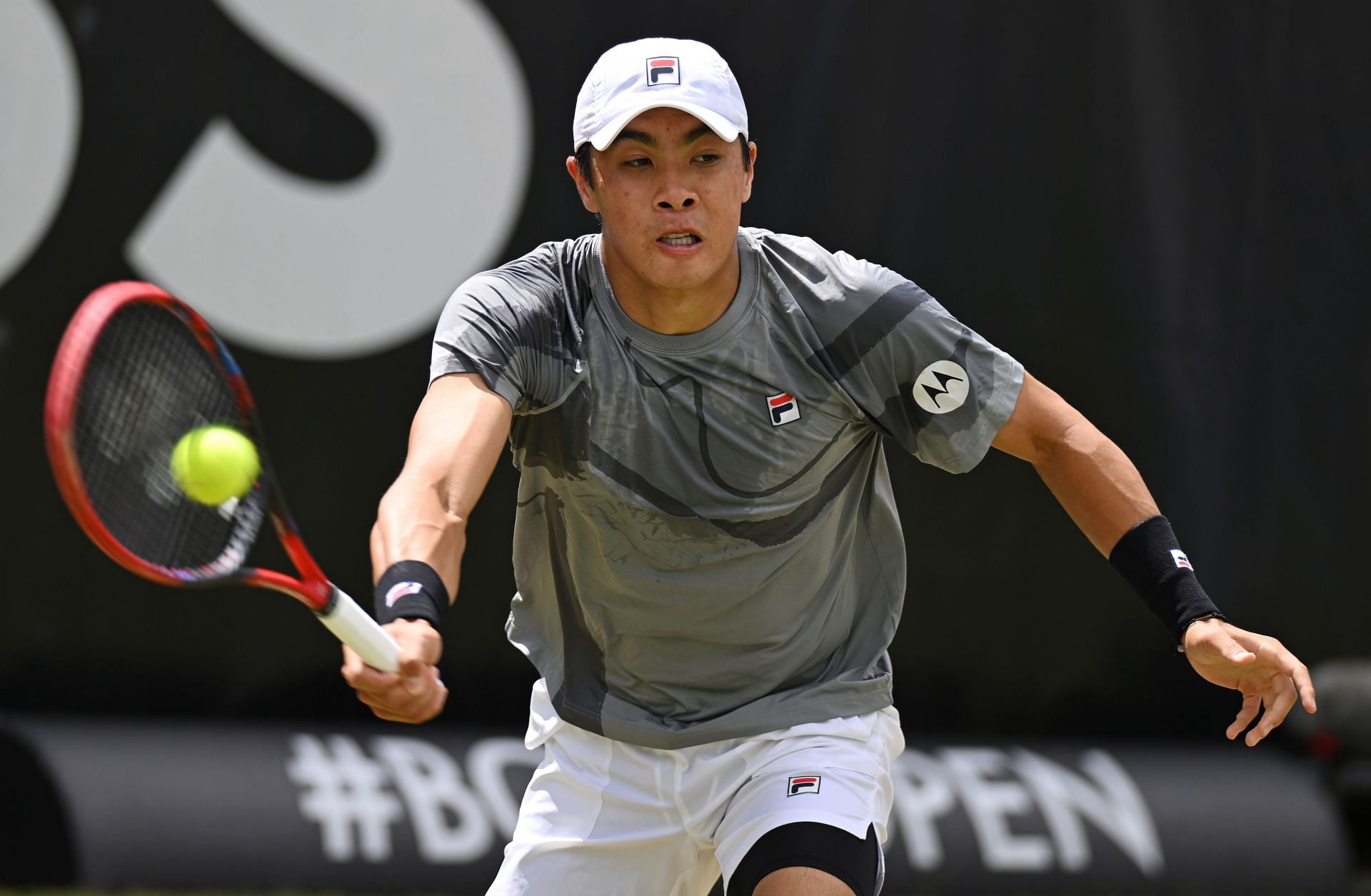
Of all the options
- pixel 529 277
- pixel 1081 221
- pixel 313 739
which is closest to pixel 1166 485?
pixel 1081 221

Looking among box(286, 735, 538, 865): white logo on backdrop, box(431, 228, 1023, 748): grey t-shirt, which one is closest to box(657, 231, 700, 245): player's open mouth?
box(431, 228, 1023, 748): grey t-shirt

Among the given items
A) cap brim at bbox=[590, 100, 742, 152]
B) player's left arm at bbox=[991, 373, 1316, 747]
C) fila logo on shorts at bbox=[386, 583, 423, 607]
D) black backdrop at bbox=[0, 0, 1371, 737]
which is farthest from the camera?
black backdrop at bbox=[0, 0, 1371, 737]

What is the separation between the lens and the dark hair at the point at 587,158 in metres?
3.09

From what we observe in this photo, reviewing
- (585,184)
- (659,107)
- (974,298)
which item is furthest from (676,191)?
(974,298)

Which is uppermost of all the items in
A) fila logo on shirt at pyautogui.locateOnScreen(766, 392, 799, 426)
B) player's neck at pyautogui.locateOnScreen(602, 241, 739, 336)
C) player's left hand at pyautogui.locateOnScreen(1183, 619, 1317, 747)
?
player's neck at pyautogui.locateOnScreen(602, 241, 739, 336)

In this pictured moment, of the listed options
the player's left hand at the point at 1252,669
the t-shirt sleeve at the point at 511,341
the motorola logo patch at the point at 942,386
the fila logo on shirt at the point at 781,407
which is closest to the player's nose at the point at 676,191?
the t-shirt sleeve at the point at 511,341

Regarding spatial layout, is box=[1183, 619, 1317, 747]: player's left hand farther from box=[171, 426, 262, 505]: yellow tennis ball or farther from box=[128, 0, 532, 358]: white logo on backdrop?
box=[128, 0, 532, 358]: white logo on backdrop

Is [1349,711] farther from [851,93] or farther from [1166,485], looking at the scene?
[851,93]

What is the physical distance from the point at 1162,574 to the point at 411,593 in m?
1.37

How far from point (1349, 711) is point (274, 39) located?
12.0 ft

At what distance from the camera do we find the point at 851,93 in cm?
535

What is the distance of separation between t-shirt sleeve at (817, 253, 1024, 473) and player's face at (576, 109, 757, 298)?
27cm

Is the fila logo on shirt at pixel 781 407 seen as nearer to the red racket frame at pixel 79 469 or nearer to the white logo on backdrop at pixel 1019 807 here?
the red racket frame at pixel 79 469

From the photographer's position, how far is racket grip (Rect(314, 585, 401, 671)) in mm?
2240
